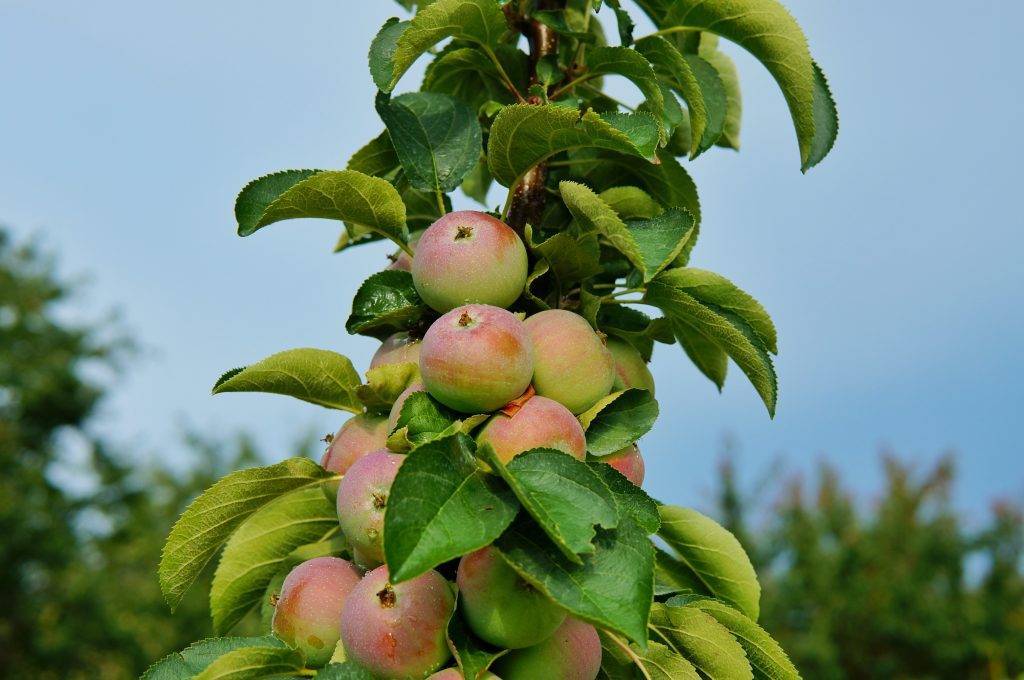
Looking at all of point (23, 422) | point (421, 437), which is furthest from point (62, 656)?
point (421, 437)

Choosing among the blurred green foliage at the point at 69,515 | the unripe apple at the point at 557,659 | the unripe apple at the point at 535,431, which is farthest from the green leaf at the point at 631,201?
the blurred green foliage at the point at 69,515

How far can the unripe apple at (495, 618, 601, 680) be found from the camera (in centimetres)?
103

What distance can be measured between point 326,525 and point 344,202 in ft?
1.54

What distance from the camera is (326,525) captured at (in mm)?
1337

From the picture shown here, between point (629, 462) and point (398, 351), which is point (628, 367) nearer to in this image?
point (629, 462)

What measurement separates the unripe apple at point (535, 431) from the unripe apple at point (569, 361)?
0.05 metres

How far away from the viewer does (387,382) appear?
3.95 ft

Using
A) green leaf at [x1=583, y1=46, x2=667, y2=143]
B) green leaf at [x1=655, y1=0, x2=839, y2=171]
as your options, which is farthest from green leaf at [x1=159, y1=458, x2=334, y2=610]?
green leaf at [x1=655, y1=0, x2=839, y2=171]

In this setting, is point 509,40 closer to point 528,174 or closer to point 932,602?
point 528,174

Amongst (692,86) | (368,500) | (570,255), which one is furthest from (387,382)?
(692,86)

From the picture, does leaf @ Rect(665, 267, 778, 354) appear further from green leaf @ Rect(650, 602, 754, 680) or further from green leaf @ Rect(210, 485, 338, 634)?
green leaf @ Rect(210, 485, 338, 634)

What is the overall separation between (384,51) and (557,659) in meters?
0.91

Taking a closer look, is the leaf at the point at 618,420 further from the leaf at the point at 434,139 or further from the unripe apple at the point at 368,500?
the leaf at the point at 434,139

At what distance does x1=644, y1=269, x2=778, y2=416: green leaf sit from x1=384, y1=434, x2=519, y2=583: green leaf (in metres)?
0.40
